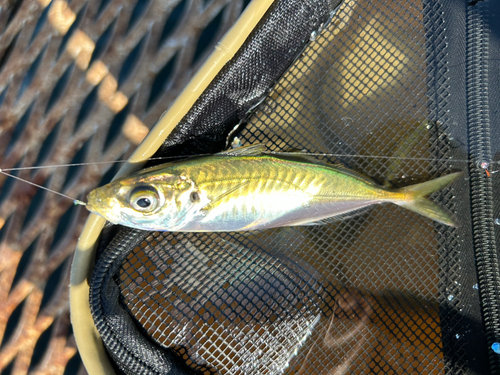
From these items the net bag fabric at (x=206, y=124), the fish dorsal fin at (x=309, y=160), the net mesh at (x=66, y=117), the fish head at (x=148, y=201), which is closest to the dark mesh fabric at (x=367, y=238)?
the net bag fabric at (x=206, y=124)

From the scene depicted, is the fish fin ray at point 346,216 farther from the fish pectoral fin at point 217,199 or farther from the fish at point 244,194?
the fish pectoral fin at point 217,199

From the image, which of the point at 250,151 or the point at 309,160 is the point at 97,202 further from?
the point at 309,160

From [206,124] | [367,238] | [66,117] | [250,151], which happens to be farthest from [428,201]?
[66,117]

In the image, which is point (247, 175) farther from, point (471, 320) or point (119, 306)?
point (471, 320)

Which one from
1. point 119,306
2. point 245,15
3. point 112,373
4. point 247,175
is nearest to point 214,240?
point 247,175

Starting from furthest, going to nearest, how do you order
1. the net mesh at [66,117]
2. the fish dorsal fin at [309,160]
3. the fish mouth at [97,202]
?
the net mesh at [66,117]
the fish dorsal fin at [309,160]
the fish mouth at [97,202]

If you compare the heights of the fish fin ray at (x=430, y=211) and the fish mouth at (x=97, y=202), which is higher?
the fish mouth at (x=97, y=202)

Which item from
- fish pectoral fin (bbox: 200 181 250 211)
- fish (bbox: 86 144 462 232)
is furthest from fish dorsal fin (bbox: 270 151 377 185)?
fish pectoral fin (bbox: 200 181 250 211)

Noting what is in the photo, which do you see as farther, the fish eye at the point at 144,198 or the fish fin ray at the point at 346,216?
the fish fin ray at the point at 346,216
